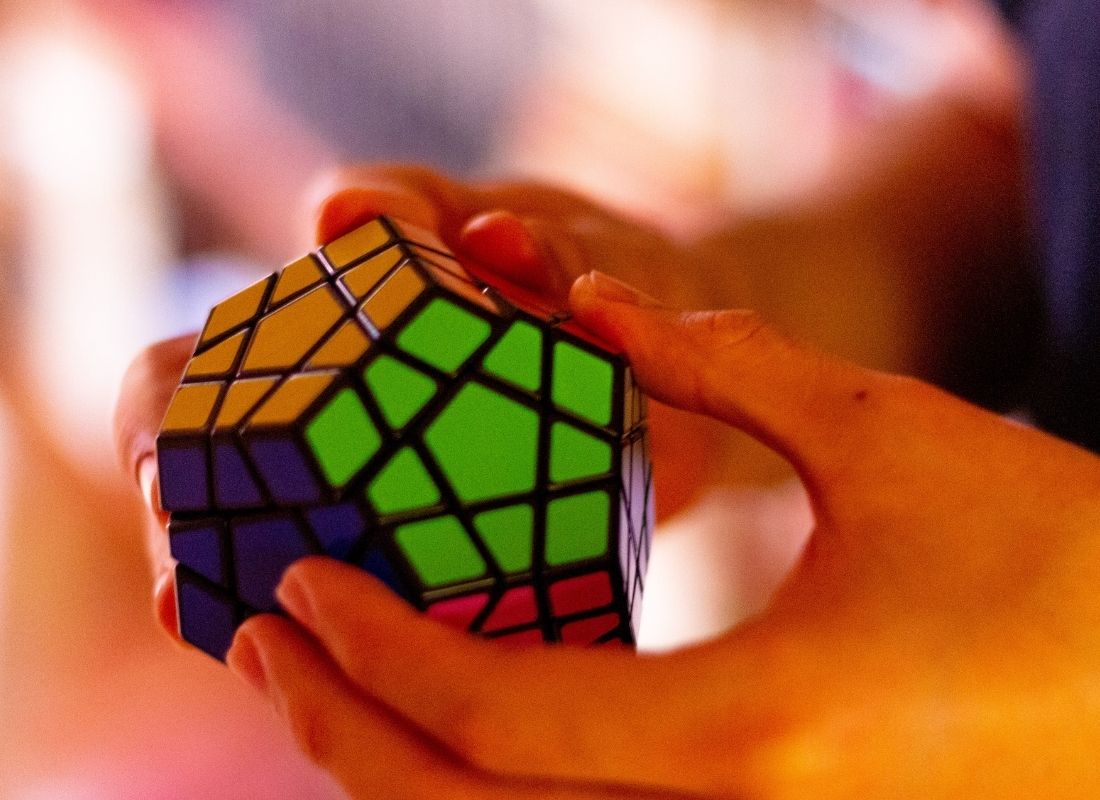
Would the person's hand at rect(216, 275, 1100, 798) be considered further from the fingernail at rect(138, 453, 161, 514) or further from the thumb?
the fingernail at rect(138, 453, 161, 514)

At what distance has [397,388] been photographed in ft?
1.24

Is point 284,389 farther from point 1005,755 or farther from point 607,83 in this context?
point 607,83

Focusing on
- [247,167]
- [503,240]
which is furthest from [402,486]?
[247,167]

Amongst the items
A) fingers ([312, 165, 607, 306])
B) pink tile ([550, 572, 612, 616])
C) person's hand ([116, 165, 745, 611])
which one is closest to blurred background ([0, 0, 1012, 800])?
person's hand ([116, 165, 745, 611])

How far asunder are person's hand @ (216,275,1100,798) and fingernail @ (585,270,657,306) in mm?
102

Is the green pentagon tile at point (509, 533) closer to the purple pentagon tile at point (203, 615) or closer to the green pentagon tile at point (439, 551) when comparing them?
the green pentagon tile at point (439, 551)

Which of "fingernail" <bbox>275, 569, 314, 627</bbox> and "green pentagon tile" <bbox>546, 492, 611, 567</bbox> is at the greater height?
"green pentagon tile" <bbox>546, 492, 611, 567</bbox>

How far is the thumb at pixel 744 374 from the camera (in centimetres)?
39

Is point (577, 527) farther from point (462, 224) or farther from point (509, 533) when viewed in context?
point (462, 224)

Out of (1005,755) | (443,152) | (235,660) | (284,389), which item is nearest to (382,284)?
(284,389)

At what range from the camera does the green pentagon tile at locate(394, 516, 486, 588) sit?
38cm

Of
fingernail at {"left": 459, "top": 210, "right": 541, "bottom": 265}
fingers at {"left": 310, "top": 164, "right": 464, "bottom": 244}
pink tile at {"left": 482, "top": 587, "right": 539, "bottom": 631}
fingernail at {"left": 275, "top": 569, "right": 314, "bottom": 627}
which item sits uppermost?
fingers at {"left": 310, "top": 164, "right": 464, "bottom": 244}

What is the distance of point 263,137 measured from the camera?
1.48m

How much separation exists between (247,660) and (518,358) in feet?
0.59
